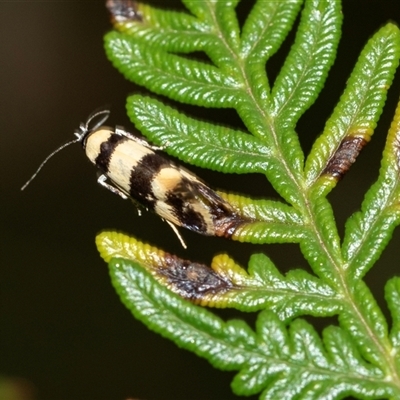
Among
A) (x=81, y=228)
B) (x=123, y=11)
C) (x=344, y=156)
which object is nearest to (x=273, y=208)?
(x=344, y=156)

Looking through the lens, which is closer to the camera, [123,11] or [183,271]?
[183,271]

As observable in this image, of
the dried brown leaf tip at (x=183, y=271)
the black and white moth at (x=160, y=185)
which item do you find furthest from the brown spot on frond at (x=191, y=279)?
the black and white moth at (x=160, y=185)

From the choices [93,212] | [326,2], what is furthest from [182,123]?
[93,212]

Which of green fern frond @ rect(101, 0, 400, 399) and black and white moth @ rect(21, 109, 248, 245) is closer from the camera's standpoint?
green fern frond @ rect(101, 0, 400, 399)

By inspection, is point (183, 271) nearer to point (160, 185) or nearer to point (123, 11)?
point (160, 185)

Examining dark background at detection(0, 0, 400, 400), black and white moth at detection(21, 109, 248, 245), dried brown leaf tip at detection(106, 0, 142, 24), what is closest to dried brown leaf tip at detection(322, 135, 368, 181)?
black and white moth at detection(21, 109, 248, 245)

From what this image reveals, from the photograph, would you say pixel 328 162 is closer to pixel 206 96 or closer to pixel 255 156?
pixel 255 156

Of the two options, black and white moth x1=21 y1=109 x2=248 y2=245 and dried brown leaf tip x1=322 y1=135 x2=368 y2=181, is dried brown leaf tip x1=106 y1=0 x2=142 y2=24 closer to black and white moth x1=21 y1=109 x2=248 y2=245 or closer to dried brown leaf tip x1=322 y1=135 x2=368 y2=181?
black and white moth x1=21 y1=109 x2=248 y2=245
